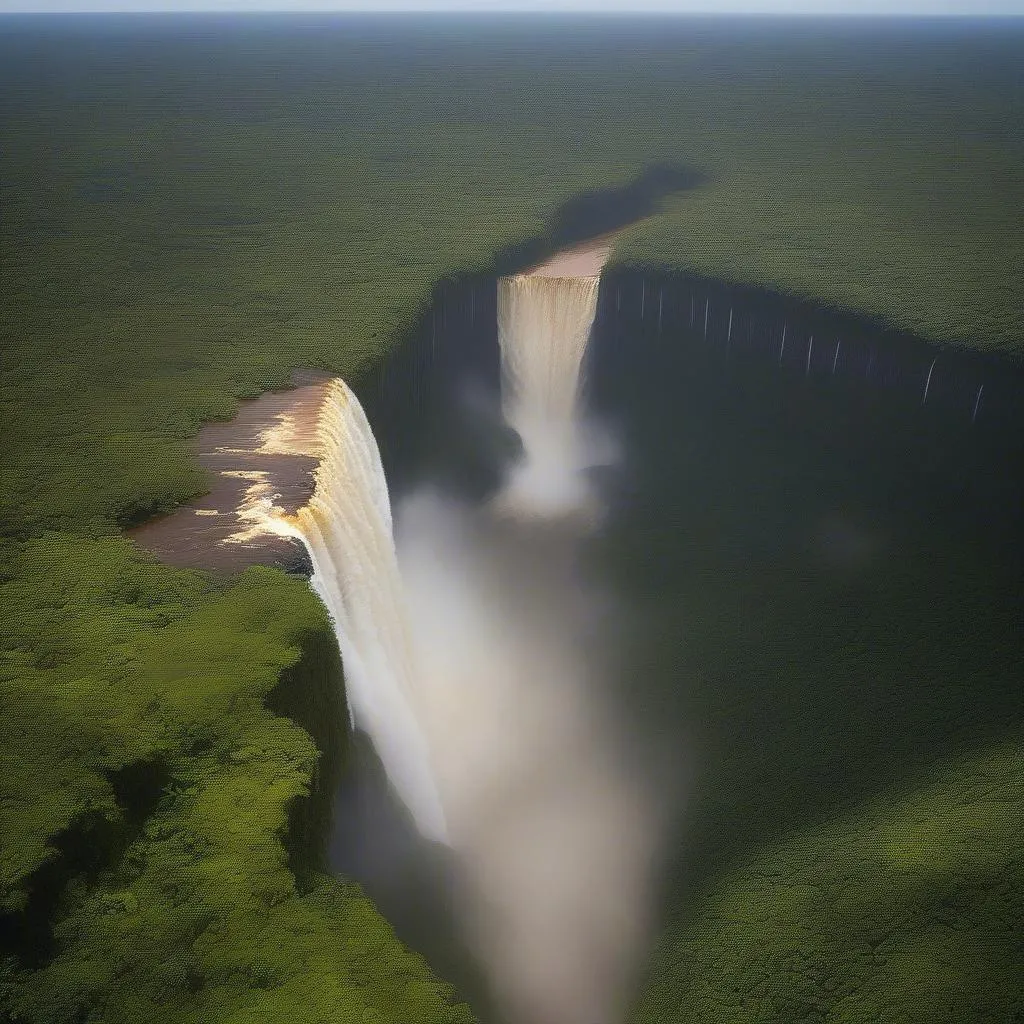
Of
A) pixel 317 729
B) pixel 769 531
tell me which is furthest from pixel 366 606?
pixel 769 531

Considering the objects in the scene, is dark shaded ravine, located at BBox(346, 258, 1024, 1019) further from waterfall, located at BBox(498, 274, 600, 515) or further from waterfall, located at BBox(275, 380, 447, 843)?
waterfall, located at BBox(275, 380, 447, 843)

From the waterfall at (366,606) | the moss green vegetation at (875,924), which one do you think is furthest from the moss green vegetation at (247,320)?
the waterfall at (366,606)

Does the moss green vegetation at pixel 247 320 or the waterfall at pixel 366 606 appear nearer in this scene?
the moss green vegetation at pixel 247 320

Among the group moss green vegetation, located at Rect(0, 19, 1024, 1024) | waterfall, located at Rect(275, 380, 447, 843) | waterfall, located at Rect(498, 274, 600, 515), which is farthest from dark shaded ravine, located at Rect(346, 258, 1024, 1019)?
moss green vegetation, located at Rect(0, 19, 1024, 1024)

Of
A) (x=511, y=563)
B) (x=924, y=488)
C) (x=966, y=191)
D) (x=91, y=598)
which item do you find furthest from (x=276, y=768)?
(x=966, y=191)

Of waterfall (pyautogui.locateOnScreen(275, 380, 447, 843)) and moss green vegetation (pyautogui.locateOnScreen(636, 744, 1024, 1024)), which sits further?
waterfall (pyautogui.locateOnScreen(275, 380, 447, 843))

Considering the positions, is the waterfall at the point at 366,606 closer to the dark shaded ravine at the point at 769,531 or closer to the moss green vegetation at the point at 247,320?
the dark shaded ravine at the point at 769,531
